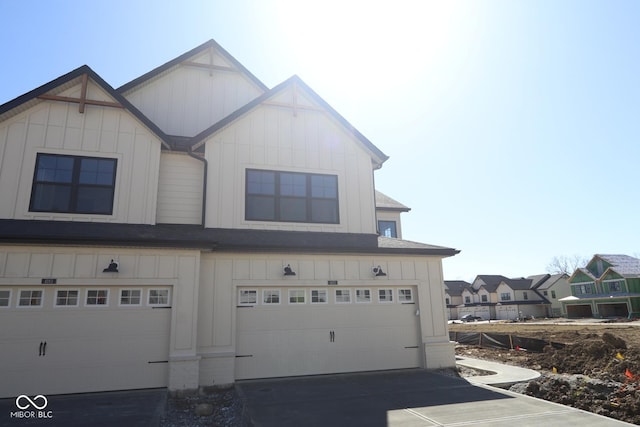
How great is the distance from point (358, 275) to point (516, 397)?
15.6 feet

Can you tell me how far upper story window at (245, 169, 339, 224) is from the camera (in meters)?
11.6

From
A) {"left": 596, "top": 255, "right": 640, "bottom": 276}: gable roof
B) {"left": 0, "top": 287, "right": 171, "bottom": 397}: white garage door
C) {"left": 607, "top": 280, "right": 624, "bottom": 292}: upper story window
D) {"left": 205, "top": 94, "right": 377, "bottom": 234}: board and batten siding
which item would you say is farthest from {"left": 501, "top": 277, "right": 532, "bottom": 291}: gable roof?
Answer: {"left": 0, "top": 287, "right": 171, "bottom": 397}: white garage door

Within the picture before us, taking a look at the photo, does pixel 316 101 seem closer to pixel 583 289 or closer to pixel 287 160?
pixel 287 160

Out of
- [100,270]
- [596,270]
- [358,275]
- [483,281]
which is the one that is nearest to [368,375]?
[358,275]

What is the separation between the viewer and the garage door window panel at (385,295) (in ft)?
36.9

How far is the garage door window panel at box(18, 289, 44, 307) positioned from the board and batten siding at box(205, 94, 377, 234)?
4152 mm

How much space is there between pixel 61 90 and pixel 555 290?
6974cm

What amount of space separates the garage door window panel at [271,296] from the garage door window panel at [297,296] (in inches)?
14.3

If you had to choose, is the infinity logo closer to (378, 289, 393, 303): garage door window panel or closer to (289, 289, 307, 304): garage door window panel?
(289, 289, 307, 304): garage door window panel

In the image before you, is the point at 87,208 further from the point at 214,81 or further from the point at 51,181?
the point at 214,81

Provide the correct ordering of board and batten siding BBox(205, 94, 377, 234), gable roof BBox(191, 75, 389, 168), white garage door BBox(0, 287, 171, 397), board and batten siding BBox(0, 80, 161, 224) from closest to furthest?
white garage door BBox(0, 287, 171, 397) → board and batten siding BBox(0, 80, 161, 224) → board and batten siding BBox(205, 94, 377, 234) → gable roof BBox(191, 75, 389, 168)

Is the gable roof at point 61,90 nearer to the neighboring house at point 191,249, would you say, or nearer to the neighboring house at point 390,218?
the neighboring house at point 191,249

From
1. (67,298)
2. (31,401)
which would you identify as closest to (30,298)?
(67,298)

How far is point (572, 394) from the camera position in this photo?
784 centimetres
